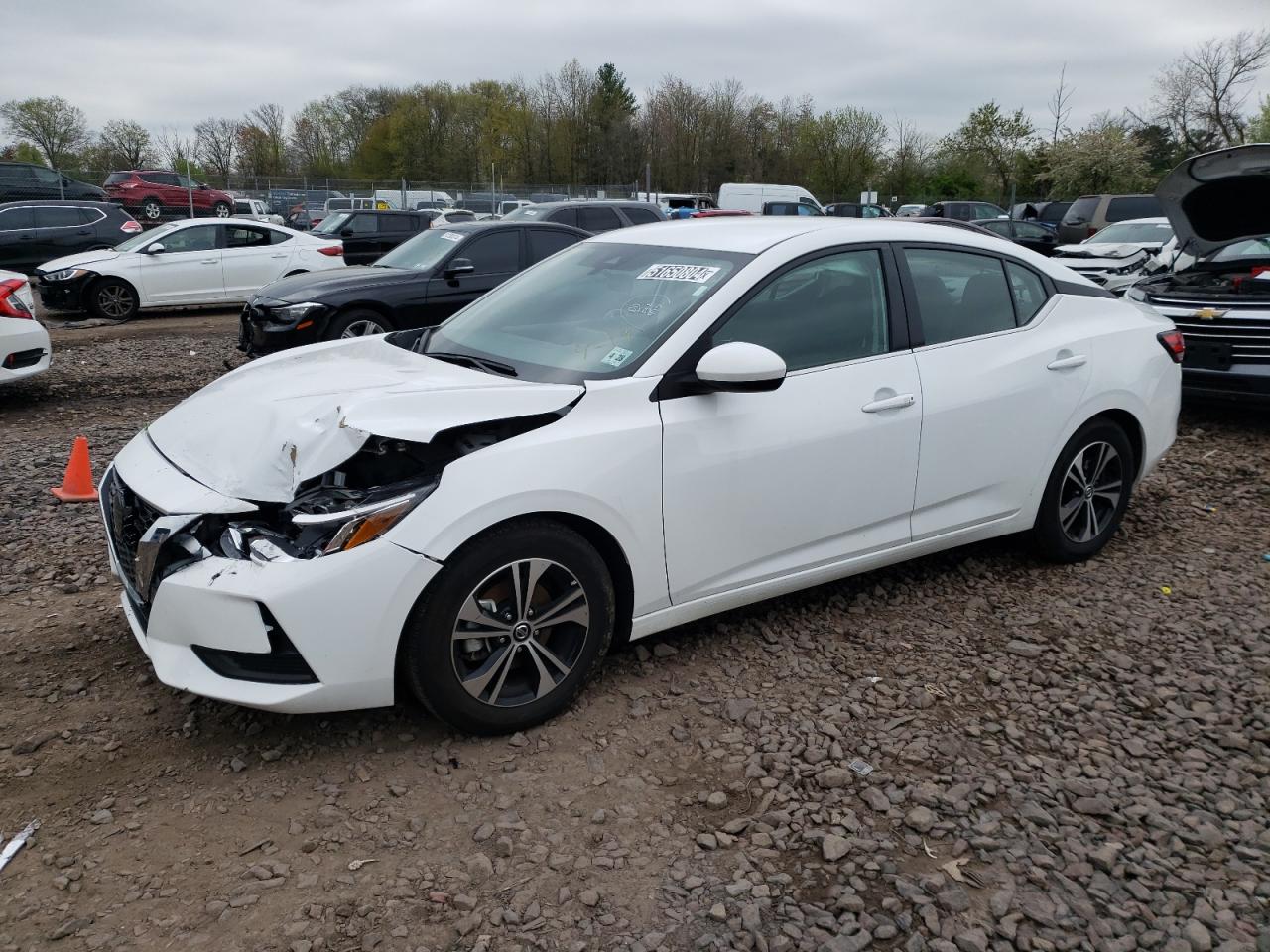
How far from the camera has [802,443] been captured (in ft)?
12.0

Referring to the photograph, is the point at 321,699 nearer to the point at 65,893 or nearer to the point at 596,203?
the point at 65,893

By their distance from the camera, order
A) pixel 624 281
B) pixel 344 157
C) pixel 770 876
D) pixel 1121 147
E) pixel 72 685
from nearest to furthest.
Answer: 1. pixel 770 876
2. pixel 72 685
3. pixel 624 281
4. pixel 1121 147
5. pixel 344 157

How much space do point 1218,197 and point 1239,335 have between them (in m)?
1.13

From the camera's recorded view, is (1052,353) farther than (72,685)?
Yes

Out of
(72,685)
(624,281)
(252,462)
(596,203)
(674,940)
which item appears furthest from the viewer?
(596,203)

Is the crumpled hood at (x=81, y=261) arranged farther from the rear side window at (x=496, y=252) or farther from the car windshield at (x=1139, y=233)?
the car windshield at (x=1139, y=233)

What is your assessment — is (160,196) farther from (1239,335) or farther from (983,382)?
(983,382)

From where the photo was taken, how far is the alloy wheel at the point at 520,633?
10.2 feet

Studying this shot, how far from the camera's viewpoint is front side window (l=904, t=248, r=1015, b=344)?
4.18m

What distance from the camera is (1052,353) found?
4441mm

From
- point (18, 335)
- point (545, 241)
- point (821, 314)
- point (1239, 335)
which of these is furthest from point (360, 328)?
point (1239, 335)

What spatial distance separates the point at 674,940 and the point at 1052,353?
10.5 feet

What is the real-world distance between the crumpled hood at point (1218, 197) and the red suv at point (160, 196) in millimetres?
28718

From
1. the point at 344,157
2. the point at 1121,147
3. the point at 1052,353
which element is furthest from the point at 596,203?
the point at 344,157
